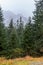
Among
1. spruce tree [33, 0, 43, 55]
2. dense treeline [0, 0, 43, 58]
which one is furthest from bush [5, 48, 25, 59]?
spruce tree [33, 0, 43, 55]

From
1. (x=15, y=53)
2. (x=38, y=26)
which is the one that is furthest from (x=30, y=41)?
(x=15, y=53)

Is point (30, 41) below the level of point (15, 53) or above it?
above

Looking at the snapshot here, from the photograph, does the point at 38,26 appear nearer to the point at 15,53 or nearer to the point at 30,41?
the point at 30,41

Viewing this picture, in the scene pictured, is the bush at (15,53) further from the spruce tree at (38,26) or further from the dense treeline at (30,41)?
the spruce tree at (38,26)

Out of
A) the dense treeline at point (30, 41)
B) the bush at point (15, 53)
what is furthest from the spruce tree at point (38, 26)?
the bush at point (15, 53)

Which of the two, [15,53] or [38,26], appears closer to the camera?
[15,53]

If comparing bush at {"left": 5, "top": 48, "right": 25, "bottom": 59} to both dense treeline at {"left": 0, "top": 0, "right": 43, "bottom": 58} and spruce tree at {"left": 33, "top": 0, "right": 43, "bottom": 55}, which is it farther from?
spruce tree at {"left": 33, "top": 0, "right": 43, "bottom": 55}

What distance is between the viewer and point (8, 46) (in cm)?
4056

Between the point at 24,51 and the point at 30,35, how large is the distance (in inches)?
126

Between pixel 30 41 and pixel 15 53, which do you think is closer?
pixel 15 53

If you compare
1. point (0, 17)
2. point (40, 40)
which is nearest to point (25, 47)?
point (40, 40)

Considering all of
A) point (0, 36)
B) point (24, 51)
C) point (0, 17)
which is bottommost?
point (24, 51)

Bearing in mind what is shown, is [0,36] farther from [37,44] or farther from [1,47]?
[37,44]

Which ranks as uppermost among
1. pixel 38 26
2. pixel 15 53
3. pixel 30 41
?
pixel 38 26
